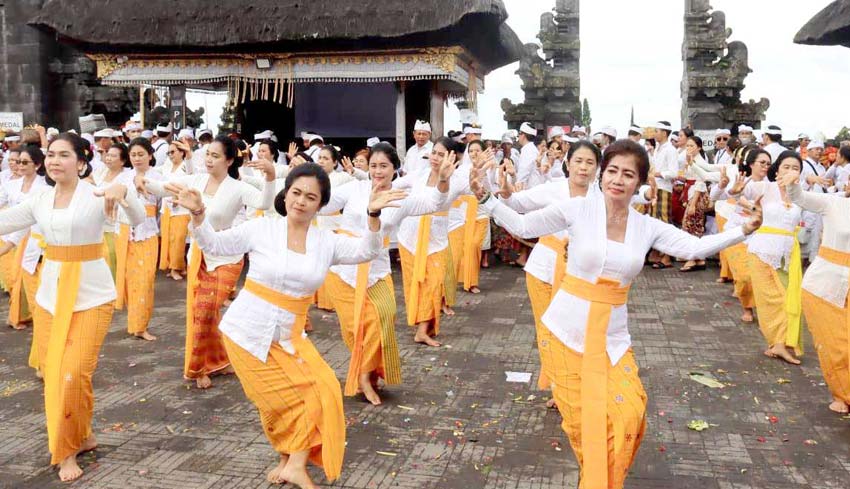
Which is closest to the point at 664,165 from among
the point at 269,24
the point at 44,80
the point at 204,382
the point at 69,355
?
the point at 269,24

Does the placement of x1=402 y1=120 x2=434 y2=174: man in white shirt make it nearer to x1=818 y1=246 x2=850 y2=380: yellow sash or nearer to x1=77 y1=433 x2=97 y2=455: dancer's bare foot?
x1=818 y1=246 x2=850 y2=380: yellow sash

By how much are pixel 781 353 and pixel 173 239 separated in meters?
7.36

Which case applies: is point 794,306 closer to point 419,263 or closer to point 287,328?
point 419,263

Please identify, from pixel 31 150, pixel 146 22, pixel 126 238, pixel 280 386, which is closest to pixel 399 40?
pixel 146 22

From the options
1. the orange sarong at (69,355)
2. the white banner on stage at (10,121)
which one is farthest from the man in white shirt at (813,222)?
the white banner on stage at (10,121)

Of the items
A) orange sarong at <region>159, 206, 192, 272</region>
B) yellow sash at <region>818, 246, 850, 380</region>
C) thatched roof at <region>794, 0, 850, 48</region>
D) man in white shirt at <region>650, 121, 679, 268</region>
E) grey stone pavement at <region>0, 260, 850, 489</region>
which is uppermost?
thatched roof at <region>794, 0, 850, 48</region>

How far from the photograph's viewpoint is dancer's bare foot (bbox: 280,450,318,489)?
404 centimetres

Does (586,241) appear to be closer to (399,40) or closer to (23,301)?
(23,301)

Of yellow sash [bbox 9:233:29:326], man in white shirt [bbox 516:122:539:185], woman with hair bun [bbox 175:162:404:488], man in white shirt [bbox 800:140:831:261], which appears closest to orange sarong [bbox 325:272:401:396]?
woman with hair bun [bbox 175:162:404:488]

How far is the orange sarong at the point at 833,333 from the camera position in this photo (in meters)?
5.21

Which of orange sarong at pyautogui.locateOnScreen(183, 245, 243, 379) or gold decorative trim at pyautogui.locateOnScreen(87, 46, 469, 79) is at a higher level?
gold decorative trim at pyautogui.locateOnScreen(87, 46, 469, 79)

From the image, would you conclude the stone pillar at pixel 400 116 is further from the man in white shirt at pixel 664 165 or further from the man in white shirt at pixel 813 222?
the man in white shirt at pixel 813 222

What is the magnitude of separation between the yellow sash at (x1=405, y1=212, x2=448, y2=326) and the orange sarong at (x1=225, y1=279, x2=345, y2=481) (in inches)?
125

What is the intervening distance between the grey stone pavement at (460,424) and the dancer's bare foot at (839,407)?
116 mm
